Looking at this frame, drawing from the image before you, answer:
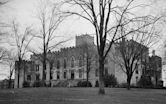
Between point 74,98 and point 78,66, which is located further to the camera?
point 78,66

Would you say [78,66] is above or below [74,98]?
above

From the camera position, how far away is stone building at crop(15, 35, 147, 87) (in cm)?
4791

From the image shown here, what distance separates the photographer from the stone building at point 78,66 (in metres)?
47.9

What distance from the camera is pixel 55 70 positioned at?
58031 mm

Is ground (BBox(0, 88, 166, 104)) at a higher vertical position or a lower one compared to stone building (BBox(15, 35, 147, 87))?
lower

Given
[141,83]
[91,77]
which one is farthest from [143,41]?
[91,77]

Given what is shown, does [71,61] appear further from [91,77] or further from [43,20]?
[43,20]

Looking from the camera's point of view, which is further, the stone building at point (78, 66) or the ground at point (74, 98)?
the stone building at point (78, 66)

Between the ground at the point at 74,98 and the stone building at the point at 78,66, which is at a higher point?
the stone building at the point at 78,66

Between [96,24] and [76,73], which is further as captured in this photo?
[76,73]

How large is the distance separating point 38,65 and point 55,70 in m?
7.89

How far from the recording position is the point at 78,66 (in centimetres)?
5309

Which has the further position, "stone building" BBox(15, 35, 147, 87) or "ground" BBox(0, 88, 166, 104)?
"stone building" BBox(15, 35, 147, 87)

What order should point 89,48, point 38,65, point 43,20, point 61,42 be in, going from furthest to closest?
point 38,65 < point 89,48 < point 43,20 < point 61,42
